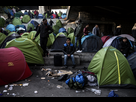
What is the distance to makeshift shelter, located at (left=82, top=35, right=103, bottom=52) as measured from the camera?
7.15m

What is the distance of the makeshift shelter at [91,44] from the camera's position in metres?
7.15

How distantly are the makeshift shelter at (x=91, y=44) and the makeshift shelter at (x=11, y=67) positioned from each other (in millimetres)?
4271

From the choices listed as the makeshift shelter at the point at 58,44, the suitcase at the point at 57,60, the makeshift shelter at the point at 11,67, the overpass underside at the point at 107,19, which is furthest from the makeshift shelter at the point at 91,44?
Answer: the overpass underside at the point at 107,19

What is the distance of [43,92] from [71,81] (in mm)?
960

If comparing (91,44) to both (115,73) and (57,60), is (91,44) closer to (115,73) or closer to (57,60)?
(57,60)

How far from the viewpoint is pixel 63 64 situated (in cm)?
564

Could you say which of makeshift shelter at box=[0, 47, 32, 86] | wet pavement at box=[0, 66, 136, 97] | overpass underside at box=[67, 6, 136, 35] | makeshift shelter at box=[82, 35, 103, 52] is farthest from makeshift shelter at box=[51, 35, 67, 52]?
overpass underside at box=[67, 6, 136, 35]

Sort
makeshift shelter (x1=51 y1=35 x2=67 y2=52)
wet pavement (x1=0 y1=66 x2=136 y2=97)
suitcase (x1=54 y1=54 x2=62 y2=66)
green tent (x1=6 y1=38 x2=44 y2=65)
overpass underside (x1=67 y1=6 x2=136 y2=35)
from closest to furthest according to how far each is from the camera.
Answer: wet pavement (x1=0 y1=66 x2=136 y2=97) → green tent (x1=6 y1=38 x2=44 y2=65) → suitcase (x1=54 y1=54 x2=62 y2=66) → makeshift shelter (x1=51 y1=35 x2=67 y2=52) → overpass underside (x1=67 y1=6 x2=136 y2=35)

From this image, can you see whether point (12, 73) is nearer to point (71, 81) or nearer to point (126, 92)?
point (71, 81)

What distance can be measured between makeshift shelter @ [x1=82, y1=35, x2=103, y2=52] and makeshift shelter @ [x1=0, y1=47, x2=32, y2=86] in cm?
427

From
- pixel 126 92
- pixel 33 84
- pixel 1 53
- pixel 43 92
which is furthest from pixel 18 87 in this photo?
pixel 126 92

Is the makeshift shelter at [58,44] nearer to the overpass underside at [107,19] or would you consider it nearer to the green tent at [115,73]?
the green tent at [115,73]

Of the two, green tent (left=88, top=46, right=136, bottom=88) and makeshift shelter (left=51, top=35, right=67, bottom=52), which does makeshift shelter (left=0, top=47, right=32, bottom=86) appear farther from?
makeshift shelter (left=51, top=35, right=67, bottom=52)

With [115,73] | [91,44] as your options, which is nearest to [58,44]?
[91,44]
